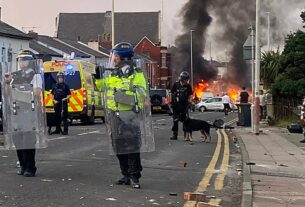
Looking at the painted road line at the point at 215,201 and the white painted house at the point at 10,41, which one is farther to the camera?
the white painted house at the point at 10,41

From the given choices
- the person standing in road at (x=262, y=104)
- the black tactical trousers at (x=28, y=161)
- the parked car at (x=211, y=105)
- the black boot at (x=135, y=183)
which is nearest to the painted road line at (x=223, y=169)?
the black boot at (x=135, y=183)

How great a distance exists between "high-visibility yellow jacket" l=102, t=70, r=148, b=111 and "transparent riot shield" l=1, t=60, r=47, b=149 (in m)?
1.34

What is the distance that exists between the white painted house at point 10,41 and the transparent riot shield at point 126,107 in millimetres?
39414

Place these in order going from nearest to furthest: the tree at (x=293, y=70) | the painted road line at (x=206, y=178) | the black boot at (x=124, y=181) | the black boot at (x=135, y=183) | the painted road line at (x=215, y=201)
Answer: the painted road line at (x=206, y=178), the painted road line at (x=215, y=201), the black boot at (x=135, y=183), the black boot at (x=124, y=181), the tree at (x=293, y=70)

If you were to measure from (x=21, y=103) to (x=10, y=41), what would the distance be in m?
42.3

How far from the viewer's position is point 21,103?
8.96m

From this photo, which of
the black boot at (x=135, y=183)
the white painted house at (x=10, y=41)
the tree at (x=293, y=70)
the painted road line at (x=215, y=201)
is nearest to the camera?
the painted road line at (x=215, y=201)

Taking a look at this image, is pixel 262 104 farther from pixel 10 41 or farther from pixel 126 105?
pixel 10 41

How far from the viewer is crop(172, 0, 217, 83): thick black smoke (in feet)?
184

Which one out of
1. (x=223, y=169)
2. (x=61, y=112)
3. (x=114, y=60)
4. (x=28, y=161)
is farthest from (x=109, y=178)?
(x=61, y=112)

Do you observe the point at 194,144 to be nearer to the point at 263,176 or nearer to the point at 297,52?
the point at 263,176

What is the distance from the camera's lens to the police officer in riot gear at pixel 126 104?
823 cm

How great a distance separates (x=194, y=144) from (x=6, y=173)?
7048mm

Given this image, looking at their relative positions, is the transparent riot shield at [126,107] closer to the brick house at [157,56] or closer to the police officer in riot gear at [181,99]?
the police officer in riot gear at [181,99]
